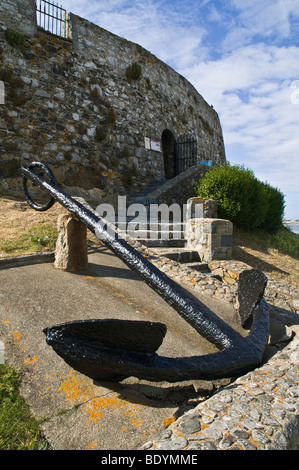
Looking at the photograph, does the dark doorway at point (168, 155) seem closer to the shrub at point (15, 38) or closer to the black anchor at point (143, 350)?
the shrub at point (15, 38)

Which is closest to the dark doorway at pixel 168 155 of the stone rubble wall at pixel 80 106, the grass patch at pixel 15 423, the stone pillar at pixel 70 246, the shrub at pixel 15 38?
the stone rubble wall at pixel 80 106

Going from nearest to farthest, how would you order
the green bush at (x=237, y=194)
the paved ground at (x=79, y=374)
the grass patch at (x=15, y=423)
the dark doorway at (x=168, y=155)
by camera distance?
the grass patch at (x=15, y=423) < the paved ground at (x=79, y=374) < the green bush at (x=237, y=194) < the dark doorway at (x=168, y=155)

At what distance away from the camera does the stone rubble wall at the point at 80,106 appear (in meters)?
7.65

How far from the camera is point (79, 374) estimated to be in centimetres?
209

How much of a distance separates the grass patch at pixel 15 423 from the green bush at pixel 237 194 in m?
6.46

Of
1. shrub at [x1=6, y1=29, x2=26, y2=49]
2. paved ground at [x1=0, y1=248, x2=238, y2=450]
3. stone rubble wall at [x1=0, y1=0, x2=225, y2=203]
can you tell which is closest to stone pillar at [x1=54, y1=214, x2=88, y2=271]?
paved ground at [x1=0, y1=248, x2=238, y2=450]

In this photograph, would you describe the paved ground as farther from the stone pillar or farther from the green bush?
the green bush

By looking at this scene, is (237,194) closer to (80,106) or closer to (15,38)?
(80,106)

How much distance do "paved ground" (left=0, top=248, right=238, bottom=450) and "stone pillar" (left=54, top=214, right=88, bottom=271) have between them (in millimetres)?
156

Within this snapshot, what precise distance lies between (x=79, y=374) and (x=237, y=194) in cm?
644

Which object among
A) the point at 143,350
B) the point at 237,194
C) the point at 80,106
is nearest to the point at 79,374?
the point at 143,350

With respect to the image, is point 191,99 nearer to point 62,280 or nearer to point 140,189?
point 140,189

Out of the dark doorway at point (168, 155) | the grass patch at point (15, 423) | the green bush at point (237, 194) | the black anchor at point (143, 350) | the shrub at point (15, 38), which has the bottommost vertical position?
the grass patch at point (15, 423)

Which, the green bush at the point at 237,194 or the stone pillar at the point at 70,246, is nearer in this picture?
the stone pillar at the point at 70,246
